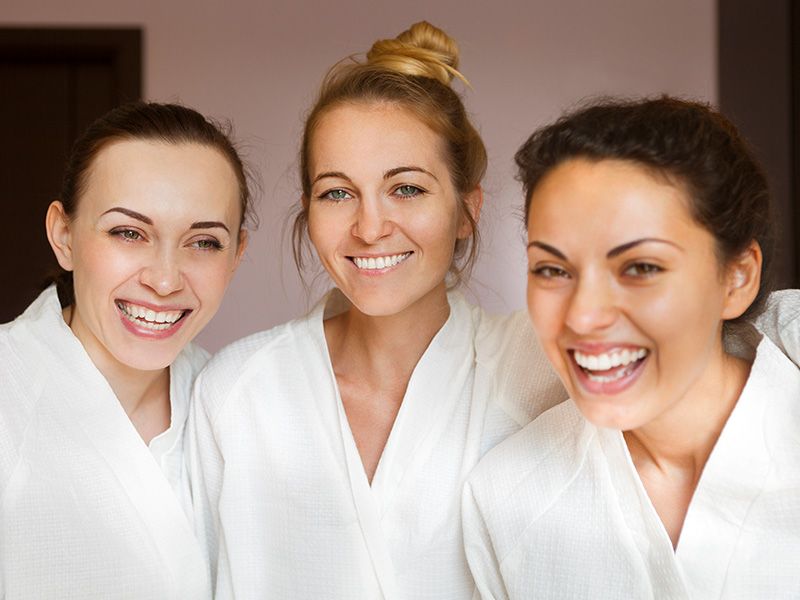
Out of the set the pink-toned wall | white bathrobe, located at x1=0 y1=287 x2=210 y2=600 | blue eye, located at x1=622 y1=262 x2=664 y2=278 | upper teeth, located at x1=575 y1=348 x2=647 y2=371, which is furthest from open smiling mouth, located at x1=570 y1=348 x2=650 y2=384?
the pink-toned wall

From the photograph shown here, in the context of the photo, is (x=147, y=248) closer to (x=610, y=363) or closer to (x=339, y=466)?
(x=339, y=466)

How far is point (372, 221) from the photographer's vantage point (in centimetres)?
172

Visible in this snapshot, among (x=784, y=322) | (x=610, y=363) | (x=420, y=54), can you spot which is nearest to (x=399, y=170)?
(x=420, y=54)

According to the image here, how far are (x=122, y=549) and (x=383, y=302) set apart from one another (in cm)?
63

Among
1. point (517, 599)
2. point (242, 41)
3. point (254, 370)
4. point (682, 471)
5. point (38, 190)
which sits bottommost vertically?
point (517, 599)

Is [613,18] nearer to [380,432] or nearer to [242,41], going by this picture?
[242,41]

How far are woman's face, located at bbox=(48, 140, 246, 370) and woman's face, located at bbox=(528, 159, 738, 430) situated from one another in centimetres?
67

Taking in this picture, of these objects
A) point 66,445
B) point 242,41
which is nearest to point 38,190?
point 242,41

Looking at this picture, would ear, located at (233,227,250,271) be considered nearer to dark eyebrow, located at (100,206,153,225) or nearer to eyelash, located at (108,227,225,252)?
eyelash, located at (108,227,225,252)

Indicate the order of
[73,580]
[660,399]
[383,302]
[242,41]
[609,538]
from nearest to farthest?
1. [660,399]
2. [609,538]
3. [73,580]
4. [383,302]
5. [242,41]

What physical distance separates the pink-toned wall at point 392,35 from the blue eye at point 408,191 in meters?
1.64

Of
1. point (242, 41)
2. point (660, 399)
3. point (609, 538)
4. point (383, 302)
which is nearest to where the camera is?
point (660, 399)

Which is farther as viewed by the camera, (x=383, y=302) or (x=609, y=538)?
(x=383, y=302)

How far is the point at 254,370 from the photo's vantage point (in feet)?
6.07
